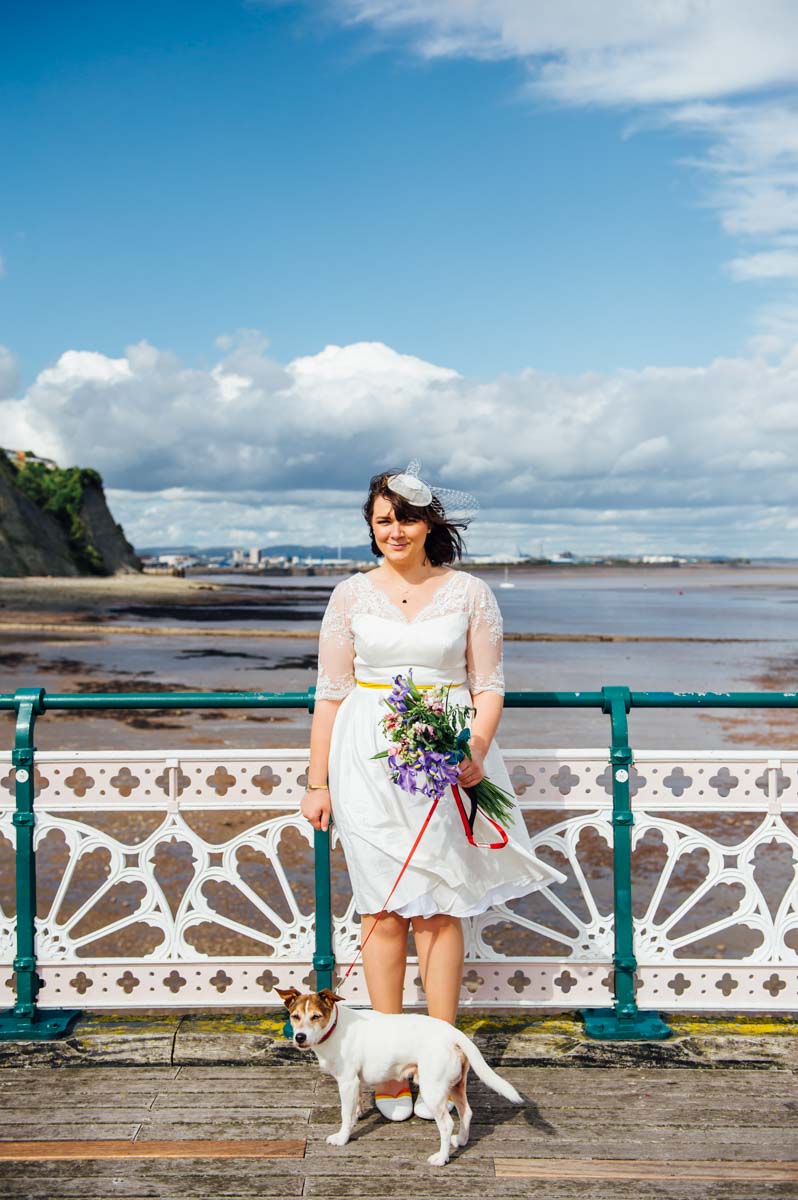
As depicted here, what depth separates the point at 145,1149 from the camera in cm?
307

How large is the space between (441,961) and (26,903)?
163 centimetres

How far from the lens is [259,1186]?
2.88 metres

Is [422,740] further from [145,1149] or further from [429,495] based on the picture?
[145,1149]

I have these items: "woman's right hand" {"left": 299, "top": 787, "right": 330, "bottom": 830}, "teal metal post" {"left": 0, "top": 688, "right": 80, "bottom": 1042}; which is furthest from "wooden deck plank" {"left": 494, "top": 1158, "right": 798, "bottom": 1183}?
"teal metal post" {"left": 0, "top": 688, "right": 80, "bottom": 1042}

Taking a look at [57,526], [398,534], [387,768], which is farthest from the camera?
[57,526]

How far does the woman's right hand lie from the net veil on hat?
1.06 metres

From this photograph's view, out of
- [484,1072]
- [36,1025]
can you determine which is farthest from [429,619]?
[36,1025]

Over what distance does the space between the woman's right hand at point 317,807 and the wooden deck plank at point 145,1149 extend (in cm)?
99

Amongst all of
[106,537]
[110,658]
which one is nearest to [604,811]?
[110,658]

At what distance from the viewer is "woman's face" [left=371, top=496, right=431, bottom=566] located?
3.52 m

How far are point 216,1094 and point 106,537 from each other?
11175cm

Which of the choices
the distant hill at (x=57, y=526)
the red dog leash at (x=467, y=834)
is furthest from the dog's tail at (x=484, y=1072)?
the distant hill at (x=57, y=526)

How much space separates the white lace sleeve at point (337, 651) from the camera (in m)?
3.53

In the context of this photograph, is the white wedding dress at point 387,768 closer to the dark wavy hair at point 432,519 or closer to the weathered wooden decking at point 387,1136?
the dark wavy hair at point 432,519
